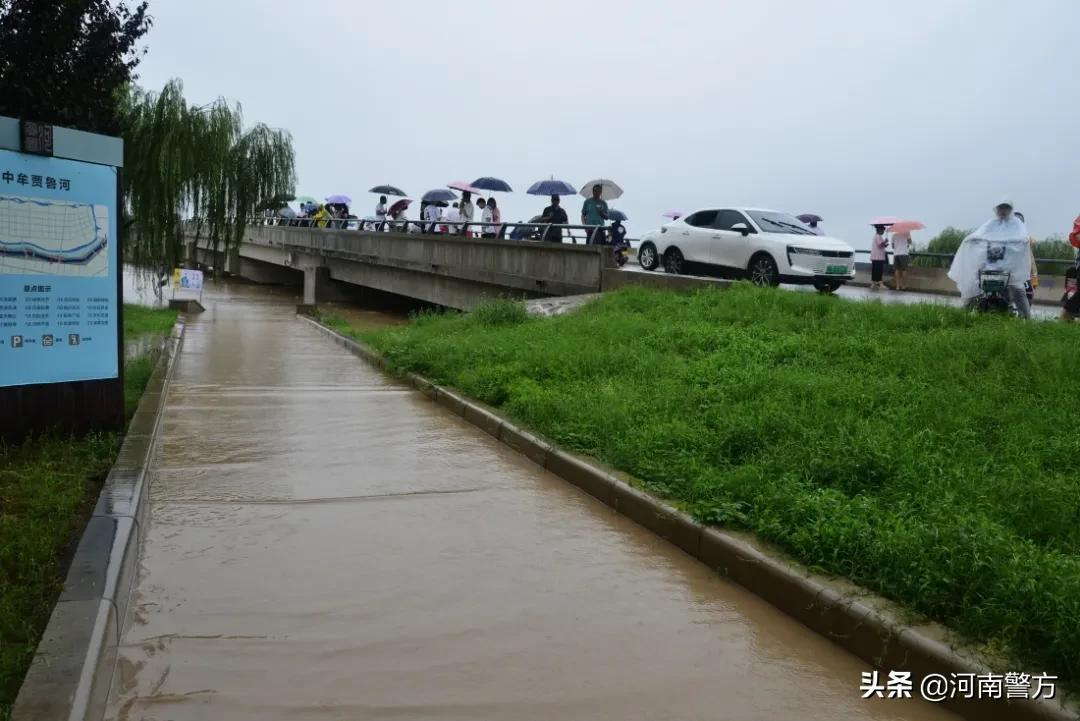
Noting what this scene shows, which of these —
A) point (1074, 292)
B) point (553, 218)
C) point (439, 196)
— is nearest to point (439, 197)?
point (439, 196)

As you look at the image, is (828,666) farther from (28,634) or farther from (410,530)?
(28,634)

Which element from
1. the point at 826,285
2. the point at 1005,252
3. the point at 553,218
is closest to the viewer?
the point at 1005,252

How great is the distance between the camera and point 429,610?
4215mm

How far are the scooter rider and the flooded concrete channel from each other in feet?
21.7

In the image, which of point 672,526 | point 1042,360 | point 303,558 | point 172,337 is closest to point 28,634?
point 303,558

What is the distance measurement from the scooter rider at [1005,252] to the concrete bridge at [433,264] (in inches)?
317

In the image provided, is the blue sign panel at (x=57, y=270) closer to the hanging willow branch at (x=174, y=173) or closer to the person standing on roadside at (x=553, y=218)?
the person standing on roadside at (x=553, y=218)

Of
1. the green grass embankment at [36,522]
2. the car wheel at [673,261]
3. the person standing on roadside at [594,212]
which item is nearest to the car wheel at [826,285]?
the car wheel at [673,261]

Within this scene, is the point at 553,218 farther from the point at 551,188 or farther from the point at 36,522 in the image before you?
the point at 36,522

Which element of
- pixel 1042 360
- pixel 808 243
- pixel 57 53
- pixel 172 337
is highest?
pixel 57 53

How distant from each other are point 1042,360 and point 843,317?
3054 millimetres

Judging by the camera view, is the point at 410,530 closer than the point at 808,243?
Yes

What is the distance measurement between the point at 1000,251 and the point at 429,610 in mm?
8671

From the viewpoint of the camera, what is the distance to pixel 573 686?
11.6 feet
